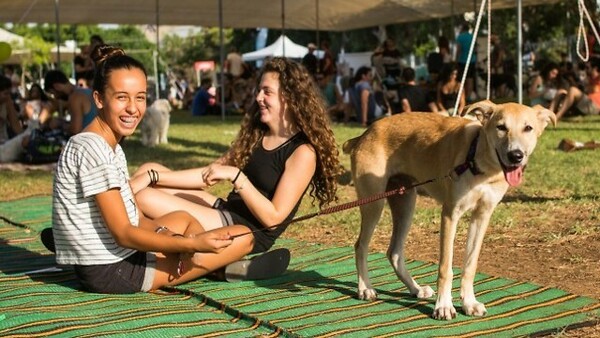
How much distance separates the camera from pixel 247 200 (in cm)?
488

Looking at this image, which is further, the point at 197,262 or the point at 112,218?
the point at 197,262

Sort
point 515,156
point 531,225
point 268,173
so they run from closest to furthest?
point 515,156, point 268,173, point 531,225

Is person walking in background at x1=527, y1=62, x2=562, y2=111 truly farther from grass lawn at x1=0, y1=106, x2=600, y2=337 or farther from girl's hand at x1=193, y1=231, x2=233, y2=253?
girl's hand at x1=193, y1=231, x2=233, y2=253

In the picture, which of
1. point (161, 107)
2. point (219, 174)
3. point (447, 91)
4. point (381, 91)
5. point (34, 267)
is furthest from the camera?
point (381, 91)

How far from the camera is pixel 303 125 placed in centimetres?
502

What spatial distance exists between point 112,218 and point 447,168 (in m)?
1.76

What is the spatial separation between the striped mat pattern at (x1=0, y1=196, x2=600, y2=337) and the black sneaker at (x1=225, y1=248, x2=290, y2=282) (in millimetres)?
63

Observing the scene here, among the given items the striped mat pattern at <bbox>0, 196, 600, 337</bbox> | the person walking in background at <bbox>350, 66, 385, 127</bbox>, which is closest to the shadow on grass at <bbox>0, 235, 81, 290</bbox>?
the striped mat pattern at <bbox>0, 196, 600, 337</bbox>

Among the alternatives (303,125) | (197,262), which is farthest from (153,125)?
(303,125)

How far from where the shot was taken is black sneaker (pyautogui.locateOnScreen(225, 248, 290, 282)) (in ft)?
17.1

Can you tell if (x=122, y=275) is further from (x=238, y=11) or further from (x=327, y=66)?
(x=238, y=11)

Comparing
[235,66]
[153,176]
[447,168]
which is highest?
[235,66]

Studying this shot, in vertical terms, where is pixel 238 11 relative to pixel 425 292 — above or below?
above

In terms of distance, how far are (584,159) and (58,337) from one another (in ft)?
27.6
